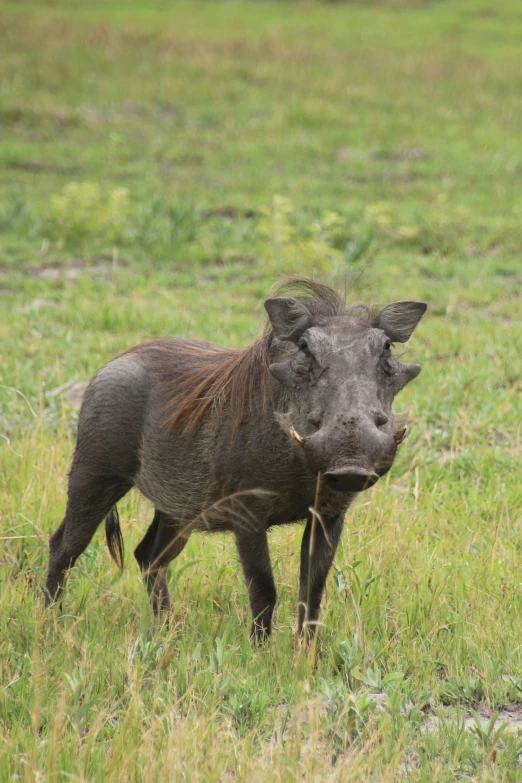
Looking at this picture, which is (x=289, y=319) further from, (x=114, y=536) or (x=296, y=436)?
(x=114, y=536)

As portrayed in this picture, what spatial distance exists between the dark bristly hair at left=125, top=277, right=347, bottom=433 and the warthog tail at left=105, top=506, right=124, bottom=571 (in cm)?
53

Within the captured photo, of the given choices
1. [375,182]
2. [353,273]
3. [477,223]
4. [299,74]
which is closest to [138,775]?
[353,273]

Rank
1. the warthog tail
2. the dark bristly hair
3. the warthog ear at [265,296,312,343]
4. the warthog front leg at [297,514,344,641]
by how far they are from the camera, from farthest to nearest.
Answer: the warthog tail → the warthog front leg at [297,514,344,641] → the dark bristly hair → the warthog ear at [265,296,312,343]

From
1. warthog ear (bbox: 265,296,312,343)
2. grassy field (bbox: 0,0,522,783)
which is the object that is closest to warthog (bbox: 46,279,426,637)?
warthog ear (bbox: 265,296,312,343)

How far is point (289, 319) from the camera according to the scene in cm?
279

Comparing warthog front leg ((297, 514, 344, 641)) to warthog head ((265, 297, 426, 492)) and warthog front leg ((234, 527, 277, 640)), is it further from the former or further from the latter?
warthog head ((265, 297, 426, 492))

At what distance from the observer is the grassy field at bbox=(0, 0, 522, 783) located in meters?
2.63

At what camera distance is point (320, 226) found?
26.8 ft

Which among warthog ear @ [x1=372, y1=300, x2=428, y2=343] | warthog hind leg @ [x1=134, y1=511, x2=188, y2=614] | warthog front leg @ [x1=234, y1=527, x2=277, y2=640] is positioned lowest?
warthog hind leg @ [x1=134, y1=511, x2=188, y2=614]

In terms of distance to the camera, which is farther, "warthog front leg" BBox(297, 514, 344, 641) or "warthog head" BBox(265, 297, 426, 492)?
"warthog front leg" BBox(297, 514, 344, 641)

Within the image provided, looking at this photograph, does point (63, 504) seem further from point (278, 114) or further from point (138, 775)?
point (278, 114)

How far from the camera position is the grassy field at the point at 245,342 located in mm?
2633

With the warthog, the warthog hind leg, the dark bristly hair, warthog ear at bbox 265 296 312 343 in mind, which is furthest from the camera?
the warthog hind leg

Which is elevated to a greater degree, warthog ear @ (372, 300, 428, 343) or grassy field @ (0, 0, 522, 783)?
warthog ear @ (372, 300, 428, 343)
